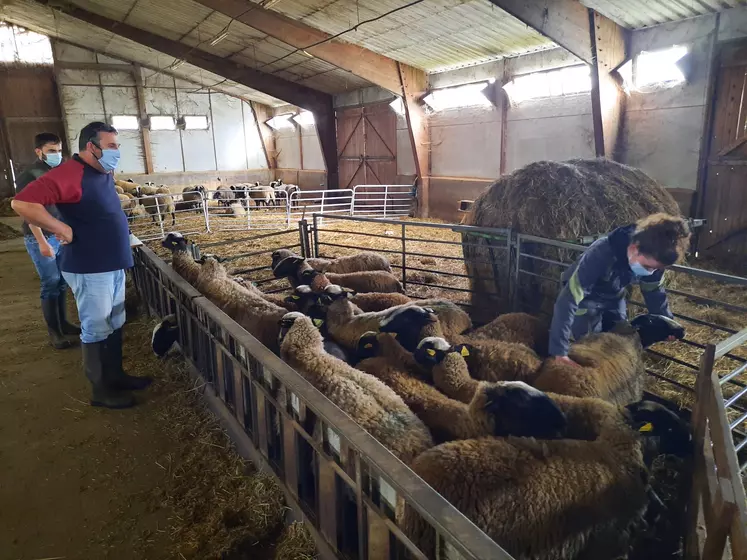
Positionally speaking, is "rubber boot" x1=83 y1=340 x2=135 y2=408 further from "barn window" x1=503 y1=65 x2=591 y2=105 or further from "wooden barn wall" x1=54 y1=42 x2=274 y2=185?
"wooden barn wall" x1=54 y1=42 x2=274 y2=185

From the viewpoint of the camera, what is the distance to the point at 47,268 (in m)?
5.08

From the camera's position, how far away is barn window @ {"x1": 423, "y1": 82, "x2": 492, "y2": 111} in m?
12.2

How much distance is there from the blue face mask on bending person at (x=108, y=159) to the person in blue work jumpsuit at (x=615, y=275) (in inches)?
133

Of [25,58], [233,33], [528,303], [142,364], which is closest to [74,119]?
[25,58]

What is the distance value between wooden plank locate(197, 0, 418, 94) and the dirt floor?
9628 millimetres

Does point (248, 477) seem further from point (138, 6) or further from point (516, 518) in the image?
point (138, 6)

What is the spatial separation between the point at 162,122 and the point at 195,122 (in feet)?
4.92

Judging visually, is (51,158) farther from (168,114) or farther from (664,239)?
(168,114)

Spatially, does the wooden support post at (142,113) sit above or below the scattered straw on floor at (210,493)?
above

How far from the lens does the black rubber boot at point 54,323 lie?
5.29 metres

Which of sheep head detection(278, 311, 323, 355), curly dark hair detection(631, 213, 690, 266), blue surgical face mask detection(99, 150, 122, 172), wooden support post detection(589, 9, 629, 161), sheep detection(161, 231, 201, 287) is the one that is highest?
wooden support post detection(589, 9, 629, 161)

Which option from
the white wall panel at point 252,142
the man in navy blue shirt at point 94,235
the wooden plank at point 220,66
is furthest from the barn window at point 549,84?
the white wall panel at point 252,142

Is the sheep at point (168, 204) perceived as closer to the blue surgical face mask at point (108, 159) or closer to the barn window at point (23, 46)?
the barn window at point (23, 46)

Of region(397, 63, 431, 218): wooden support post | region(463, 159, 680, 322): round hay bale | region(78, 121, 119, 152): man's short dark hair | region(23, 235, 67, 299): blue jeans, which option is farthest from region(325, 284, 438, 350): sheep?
region(397, 63, 431, 218): wooden support post
